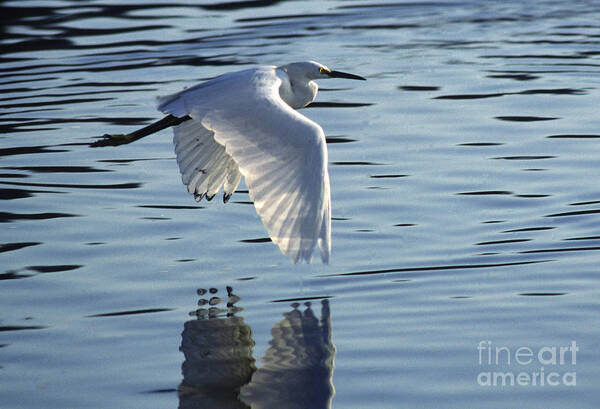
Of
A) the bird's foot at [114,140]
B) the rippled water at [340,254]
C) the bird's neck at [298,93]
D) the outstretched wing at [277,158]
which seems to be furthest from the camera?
the bird's foot at [114,140]

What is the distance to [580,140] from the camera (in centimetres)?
839

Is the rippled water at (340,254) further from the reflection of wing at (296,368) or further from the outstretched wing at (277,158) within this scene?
the outstretched wing at (277,158)

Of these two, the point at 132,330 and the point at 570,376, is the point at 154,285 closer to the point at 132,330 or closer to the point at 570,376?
the point at 132,330

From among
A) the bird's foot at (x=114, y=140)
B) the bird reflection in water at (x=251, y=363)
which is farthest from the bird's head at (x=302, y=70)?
the bird reflection in water at (x=251, y=363)

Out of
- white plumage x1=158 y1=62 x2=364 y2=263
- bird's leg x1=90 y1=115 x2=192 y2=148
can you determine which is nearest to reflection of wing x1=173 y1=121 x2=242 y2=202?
bird's leg x1=90 y1=115 x2=192 y2=148

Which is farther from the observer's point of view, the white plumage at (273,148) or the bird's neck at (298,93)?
the bird's neck at (298,93)

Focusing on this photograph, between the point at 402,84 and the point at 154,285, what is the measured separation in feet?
Result: 18.0

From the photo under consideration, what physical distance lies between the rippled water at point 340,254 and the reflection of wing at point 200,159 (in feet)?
1.02

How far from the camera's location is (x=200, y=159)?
6.41 metres

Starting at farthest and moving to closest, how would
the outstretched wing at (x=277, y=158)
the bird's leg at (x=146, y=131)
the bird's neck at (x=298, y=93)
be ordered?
the bird's leg at (x=146, y=131) → the bird's neck at (x=298, y=93) → the outstretched wing at (x=277, y=158)

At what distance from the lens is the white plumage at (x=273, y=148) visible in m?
5.01

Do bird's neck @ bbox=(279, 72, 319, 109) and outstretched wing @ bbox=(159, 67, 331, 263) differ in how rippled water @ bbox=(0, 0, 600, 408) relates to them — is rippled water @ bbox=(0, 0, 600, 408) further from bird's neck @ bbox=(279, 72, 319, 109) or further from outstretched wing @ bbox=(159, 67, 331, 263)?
bird's neck @ bbox=(279, 72, 319, 109)

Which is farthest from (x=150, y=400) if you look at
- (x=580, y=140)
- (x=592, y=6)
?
(x=592, y=6)

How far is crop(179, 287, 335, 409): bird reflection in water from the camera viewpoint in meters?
4.39
